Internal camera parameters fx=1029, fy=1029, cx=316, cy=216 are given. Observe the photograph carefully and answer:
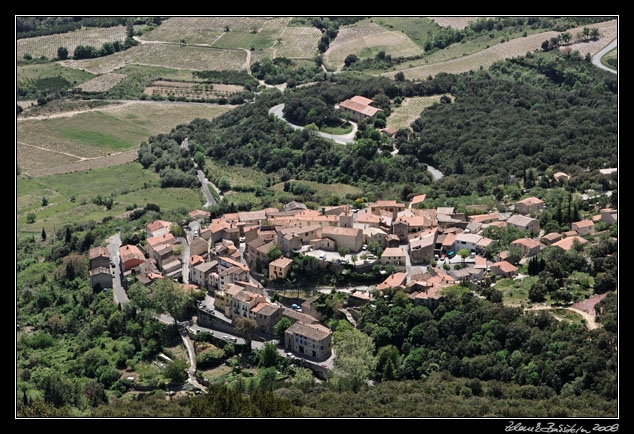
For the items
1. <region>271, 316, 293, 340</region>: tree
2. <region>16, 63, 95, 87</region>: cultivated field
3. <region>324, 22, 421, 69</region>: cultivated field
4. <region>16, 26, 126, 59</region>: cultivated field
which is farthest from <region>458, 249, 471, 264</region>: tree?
<region>16, 26, 126, 59</region>: cultivated field

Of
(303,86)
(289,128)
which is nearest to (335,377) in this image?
(289,128)

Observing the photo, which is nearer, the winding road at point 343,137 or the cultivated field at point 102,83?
the winding road at point 343,137

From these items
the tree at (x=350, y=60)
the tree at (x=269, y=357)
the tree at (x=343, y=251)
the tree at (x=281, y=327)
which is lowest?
the tree at (x=269, y=357)

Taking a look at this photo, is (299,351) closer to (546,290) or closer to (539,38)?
(546,290)

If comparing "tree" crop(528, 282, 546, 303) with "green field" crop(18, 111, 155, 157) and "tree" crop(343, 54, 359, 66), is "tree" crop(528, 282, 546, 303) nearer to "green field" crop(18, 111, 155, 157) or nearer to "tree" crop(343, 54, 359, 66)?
"green field" crop(18, 111, 155, 157)

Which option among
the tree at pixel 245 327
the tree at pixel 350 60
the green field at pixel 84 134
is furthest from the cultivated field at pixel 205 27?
the tree at pixel 245 327

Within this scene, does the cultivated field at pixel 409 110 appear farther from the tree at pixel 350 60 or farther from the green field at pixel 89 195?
the green field at pixel 89 195

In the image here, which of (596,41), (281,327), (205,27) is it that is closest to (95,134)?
(205,27)

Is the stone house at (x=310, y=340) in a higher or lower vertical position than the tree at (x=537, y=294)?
lower
